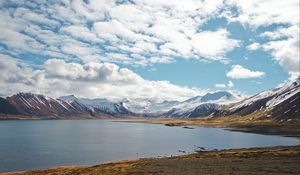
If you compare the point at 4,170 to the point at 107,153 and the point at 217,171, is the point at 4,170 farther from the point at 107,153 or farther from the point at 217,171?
the point at 217,171

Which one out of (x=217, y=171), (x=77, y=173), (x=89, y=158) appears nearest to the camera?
(x=217, y=171)

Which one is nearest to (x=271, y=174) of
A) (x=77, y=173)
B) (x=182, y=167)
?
(x=182, y=167)

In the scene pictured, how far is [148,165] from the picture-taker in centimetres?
9850

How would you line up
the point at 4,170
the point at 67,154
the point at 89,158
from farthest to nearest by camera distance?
the point at 67,154
the point at 89,158
the point at 4,170

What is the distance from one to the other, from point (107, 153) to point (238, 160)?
63520 millimetres

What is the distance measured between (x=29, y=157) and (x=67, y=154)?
52.6 feet

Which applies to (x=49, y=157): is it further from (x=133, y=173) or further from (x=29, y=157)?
(x=133, y=173)

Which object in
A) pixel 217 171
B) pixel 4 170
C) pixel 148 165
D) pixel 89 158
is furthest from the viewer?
pixel 89 158

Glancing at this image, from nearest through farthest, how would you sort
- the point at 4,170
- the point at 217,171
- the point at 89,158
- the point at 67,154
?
the point at 217,171 → the point at 4,170 → the point at 89,158 → the point at 67,154

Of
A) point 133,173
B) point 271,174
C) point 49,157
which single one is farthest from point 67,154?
point 271,174

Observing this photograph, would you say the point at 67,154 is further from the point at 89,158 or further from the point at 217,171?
the point at 217,171

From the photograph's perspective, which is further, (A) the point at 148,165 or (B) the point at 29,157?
(B) the point at 29,157

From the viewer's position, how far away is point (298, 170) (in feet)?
256

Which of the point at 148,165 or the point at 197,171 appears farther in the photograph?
the point at 148,165
